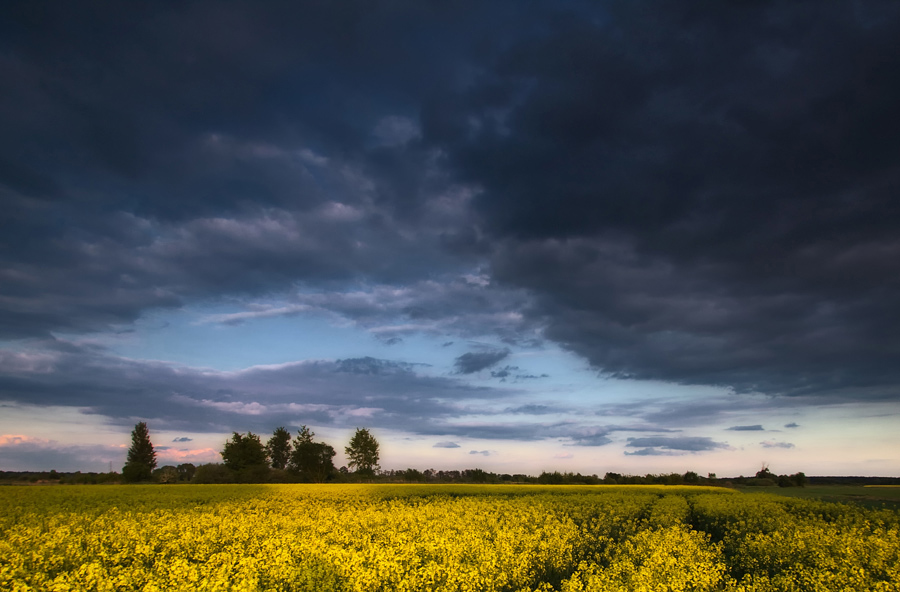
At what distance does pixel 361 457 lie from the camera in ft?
383

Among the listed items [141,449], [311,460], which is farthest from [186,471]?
[311,460]

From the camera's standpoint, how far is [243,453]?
9775cm

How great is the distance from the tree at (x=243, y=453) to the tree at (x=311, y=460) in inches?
295

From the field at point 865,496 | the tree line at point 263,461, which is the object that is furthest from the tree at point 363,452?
the field at point 865,496

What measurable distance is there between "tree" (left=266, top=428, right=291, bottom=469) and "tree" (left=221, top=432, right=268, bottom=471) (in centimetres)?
1885

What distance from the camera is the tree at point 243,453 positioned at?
3812 inches

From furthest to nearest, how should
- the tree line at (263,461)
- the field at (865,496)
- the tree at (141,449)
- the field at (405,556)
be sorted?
1. the tree at (141,449)
2. the tree line at (263,461)
3. the field at (865,496)
4. the field at (405,556)

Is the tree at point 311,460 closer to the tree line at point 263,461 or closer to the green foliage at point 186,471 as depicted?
the tree line at point 263,461

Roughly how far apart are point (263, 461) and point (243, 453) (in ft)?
16.4

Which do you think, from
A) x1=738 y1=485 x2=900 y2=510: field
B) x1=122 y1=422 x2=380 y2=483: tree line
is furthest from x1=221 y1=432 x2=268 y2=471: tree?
x1=738 y1=485 x2=900 y2=510: field

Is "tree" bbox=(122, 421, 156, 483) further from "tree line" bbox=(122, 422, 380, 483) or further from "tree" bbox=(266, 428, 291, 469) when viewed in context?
"tree" bbox=(266, 428, 291, 469)

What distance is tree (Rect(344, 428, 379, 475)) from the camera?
116125mm

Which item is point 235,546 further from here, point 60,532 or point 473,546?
point 473,546

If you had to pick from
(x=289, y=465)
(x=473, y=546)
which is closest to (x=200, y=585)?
(x=473, y=546)
